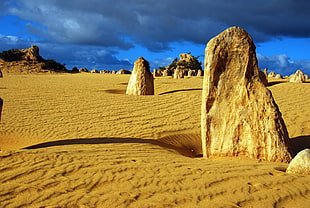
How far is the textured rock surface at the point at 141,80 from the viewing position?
499 inches

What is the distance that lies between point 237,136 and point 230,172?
5.17 feet

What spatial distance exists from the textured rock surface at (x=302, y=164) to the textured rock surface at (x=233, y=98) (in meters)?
1.14

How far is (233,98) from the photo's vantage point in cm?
570

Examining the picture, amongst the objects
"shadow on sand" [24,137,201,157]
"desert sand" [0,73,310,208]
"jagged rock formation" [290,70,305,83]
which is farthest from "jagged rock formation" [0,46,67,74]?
"shadow on sand" [24,137,201,157]

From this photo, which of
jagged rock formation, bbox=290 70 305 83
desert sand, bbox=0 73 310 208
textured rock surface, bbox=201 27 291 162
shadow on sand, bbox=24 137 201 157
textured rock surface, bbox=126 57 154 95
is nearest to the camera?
desert sand, bbox=0 73 310 208

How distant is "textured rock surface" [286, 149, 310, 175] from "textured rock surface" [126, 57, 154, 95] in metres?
8.95

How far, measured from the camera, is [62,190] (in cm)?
328

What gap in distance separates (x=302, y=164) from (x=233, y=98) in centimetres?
190

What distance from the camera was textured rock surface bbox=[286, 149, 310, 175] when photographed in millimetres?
4227

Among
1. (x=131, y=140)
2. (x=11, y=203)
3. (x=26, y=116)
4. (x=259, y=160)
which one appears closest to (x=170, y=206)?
(x=11, y=203)

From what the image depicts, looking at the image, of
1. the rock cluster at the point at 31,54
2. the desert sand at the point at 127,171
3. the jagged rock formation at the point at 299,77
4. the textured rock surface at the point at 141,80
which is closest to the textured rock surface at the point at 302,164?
the desert sand at the point at 127,171

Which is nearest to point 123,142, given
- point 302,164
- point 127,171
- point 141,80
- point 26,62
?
point 127,171

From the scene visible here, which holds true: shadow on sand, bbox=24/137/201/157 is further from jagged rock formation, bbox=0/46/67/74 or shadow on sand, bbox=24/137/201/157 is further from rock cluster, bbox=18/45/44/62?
rock cluster, bbox=18/45/44/62

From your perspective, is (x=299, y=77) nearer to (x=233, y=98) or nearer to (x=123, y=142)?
A: (x=233, y=98)
